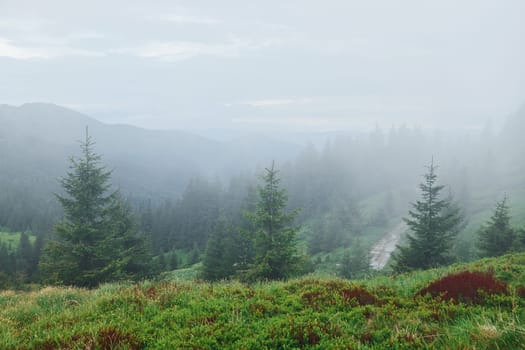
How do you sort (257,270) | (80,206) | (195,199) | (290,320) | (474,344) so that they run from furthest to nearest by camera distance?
(195,199) → (80,206) → (257,270) → (290,320) → (474,344)

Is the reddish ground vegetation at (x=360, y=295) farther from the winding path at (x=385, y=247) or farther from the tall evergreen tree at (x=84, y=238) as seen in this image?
the winding path at (x=385, y=247)

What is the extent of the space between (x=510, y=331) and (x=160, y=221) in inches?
4659

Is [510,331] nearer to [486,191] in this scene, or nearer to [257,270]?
[257,270]

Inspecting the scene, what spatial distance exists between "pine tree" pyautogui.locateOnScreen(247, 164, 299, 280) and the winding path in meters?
44.1

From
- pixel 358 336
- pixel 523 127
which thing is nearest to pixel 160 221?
pixel 358 336

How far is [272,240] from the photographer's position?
19.5 metres

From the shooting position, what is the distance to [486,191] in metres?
102

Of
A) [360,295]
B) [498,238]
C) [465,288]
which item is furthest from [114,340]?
[498,238]

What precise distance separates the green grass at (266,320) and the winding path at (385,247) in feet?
179

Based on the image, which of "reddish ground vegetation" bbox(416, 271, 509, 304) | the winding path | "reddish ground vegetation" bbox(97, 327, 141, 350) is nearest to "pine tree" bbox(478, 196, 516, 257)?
"reddish ground vegetation" bbox(416, 271, 509, 304)

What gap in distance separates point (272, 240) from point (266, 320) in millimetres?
13077

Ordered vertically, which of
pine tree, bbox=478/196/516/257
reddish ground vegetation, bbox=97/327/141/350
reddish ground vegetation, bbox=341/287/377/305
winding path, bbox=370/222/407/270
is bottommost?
winding path, bbox=370/222/407/270

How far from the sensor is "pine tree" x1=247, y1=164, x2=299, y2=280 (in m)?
18.7

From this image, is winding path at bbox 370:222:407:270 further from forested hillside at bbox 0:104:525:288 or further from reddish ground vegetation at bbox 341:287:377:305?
reddish ground vegetation at bbox 341:287:377:305
